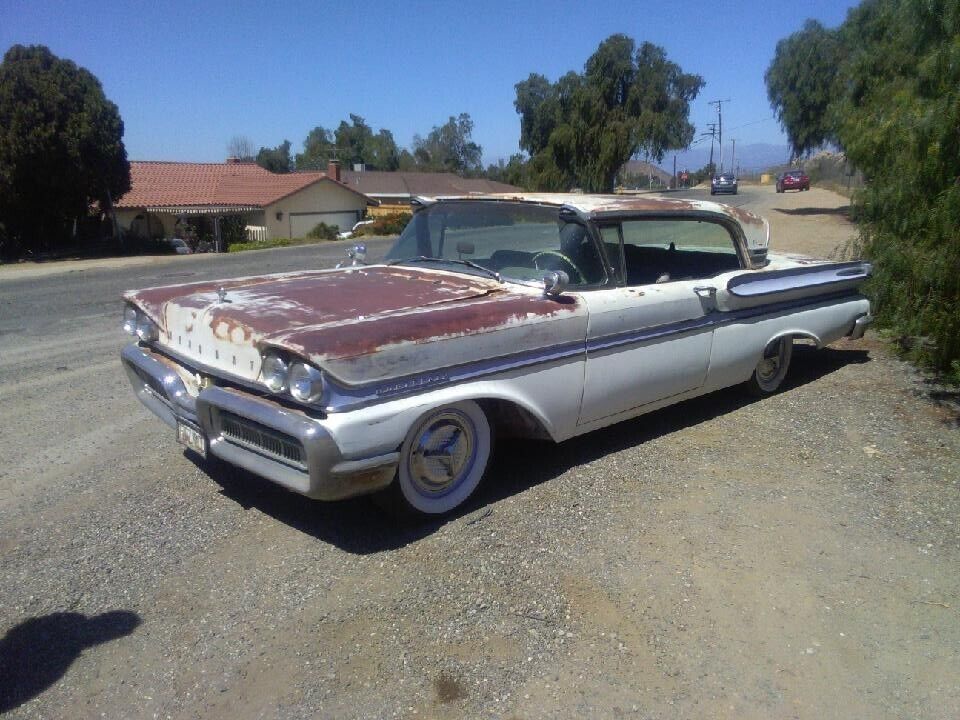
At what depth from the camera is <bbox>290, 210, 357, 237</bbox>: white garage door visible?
44.4m

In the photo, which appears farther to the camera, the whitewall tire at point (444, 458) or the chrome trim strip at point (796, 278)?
the chrome trim strip at point (796, 278)

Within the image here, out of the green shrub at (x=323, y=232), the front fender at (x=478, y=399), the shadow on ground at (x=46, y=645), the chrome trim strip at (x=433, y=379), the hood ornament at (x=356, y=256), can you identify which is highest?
the hood ornament at (x=356, y=256)

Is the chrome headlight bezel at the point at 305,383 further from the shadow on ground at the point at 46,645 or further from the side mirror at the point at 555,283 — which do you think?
the side mirror at the point at 555,283

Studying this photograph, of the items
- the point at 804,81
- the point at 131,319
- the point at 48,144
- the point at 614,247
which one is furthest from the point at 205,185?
the point at 614,247

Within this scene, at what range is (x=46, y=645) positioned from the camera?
278 cm

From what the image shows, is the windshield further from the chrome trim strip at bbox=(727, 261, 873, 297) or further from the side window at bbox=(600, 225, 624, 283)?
the chrome trim strip at bbox=(727, 261, 873, 297)

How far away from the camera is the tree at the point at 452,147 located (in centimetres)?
11306

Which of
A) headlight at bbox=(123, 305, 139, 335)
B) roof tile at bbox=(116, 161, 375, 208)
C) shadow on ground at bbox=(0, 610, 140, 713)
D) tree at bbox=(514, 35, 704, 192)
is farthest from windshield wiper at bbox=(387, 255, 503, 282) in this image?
tree at bbox=(514, 35, 704, 192)

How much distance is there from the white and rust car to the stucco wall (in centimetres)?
3946

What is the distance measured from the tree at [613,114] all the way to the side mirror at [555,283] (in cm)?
3913

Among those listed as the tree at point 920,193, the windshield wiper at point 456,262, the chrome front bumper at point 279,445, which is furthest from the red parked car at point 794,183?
the chrome front bumper at point 279,445

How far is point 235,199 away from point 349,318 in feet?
135

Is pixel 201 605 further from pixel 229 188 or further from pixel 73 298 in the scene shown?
pixel 229 188

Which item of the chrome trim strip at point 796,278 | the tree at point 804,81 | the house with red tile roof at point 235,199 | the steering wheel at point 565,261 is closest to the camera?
the steering wheel at point 565,261
